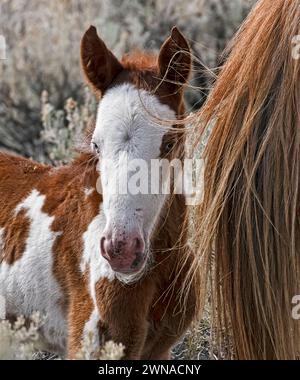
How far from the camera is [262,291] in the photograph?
100 inches

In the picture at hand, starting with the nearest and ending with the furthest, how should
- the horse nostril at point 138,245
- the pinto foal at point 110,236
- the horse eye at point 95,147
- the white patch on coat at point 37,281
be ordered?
the horse nostril at point 138,245, the pinto foal at point 110,236, the horse eye at point 95,147, the white patch on coat at point 37,281

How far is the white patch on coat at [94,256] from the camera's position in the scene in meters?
3.10

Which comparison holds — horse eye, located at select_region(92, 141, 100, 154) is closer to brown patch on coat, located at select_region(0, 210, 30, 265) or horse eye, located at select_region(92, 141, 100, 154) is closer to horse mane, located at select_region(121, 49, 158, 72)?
horse mane, located at select_region(121, 49, 158, 72)

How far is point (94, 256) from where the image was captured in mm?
3170

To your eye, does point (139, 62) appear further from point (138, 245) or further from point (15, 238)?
point (15, 238)

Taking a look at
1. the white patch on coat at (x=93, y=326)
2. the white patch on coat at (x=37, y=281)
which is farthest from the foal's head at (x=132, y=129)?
the white patch on coat at (x=37, y=281)

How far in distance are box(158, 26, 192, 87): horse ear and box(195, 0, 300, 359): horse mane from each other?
0.43m

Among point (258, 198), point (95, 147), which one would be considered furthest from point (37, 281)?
point (258, 198)

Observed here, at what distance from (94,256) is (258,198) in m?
0.85

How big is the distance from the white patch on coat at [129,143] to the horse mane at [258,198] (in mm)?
266

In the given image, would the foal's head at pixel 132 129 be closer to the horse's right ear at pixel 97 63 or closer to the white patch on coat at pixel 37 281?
the horse's right ear at pixel 97 63
